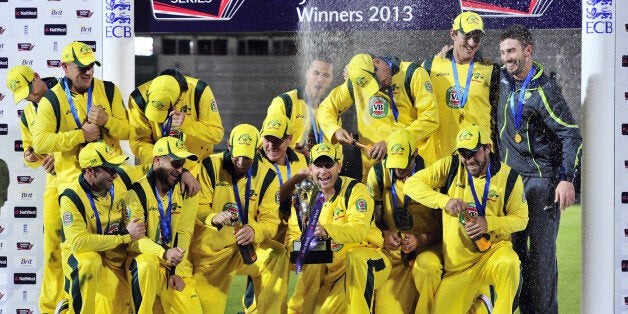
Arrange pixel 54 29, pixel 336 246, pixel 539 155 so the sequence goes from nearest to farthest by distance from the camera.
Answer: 1. pixel 336 246
2. pixel 539 155
3. pixel 54 29

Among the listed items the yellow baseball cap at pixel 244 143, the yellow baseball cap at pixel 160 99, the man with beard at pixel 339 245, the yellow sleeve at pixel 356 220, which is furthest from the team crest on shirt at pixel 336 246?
the yellow baseball cap at pixel 160 99

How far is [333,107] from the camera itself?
8.36 m

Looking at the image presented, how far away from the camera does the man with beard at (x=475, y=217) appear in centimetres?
767

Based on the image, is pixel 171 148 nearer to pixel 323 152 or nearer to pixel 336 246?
pixel 323 152

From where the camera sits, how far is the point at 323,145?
305 inches

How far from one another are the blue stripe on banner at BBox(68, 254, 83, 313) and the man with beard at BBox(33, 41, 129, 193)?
62cm

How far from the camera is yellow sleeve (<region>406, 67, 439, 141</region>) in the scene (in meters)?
8.17

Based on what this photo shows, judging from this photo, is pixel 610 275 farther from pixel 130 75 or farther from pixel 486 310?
pixel 130 75

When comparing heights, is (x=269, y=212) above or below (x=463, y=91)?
below

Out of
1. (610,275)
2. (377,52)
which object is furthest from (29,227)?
(610,275)

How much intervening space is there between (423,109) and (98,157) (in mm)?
2248

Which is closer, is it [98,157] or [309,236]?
[98,157]

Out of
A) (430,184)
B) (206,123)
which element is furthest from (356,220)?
(206,123)

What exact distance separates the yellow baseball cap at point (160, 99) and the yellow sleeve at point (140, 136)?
0.41 feet
